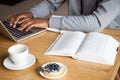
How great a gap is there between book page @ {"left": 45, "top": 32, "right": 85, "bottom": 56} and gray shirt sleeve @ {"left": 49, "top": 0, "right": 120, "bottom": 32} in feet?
0.24

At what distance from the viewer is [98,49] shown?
1013mm

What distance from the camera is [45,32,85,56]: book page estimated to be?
1.01m

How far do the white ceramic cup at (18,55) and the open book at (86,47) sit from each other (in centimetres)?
13

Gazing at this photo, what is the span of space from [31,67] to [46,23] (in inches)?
15.1

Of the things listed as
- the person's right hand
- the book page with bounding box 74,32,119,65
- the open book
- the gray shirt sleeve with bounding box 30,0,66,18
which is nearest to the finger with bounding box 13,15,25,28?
the person's right hand

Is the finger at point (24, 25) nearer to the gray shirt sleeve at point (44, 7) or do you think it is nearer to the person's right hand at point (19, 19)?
the person's right hand at point (19, 19)

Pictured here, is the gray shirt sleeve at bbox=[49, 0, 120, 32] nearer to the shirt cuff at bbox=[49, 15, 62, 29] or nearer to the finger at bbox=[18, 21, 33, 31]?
the shirt cuff at bbox=[49, 15, 62, 29]

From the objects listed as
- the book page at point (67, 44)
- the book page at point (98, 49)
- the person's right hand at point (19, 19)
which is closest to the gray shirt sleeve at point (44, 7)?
the person's right hand at point (19, 19)

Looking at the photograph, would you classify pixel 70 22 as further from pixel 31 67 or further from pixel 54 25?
pixel 31 67

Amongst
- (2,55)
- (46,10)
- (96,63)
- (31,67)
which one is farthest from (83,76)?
(46,10)

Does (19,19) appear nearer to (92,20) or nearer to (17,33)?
(17,33)

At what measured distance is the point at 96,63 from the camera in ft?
3.17

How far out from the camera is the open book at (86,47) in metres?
0.98

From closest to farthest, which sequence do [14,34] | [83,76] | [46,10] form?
[83,76]
[14,34]
[46,10]
